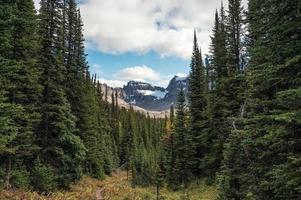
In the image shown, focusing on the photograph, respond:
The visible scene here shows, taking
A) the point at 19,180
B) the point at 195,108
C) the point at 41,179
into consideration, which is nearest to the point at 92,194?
the point at 41,179

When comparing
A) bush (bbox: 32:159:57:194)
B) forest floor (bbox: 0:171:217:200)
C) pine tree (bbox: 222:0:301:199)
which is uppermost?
pine tree (bbox: 222:0:301:199)

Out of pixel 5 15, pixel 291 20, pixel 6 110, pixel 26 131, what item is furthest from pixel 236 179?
pixel 26 131

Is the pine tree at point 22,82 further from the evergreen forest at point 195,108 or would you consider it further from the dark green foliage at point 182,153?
the dark green foliage at point 182,153

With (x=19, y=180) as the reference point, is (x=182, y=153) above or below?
below

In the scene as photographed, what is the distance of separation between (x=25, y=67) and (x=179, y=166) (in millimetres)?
28336

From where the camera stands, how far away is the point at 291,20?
14.0 metres

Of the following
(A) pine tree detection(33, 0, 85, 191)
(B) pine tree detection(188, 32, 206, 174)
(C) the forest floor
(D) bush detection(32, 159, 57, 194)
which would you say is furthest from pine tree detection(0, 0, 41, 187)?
(B) pine tree detection(188, 32, 206, 174)

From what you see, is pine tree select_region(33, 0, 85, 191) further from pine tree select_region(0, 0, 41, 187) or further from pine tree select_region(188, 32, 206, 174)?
pine tree select_region(188, 32, 206, 174)

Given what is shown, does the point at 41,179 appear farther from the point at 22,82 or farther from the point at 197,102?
the point at 197,102

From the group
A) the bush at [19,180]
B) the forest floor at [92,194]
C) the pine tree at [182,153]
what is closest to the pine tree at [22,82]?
the bush at [19,180]

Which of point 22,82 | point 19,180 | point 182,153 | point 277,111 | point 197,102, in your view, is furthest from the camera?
point 197,102

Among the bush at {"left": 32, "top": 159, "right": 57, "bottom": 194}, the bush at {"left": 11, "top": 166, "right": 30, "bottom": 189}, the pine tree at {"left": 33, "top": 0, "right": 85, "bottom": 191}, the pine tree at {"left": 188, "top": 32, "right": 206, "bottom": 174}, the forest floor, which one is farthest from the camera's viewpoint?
the pine tree at {"left": 188, "top": 32, "right": 206, "bottom": 174}

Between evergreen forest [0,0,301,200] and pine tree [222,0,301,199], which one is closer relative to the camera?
pine tree [222,0,301,199]

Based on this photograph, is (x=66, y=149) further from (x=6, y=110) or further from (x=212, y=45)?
(x=212, y=45)
